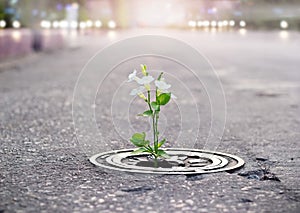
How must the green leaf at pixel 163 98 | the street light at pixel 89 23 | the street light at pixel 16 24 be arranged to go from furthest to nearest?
the street light at pixel 89 23, the street light at pixel 16 24, the green leaf at pixel 163 98

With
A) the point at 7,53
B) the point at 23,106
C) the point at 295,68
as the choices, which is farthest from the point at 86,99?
the point at 7,53

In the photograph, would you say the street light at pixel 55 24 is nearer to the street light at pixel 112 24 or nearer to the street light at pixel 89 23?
the street light at pixel 89 23

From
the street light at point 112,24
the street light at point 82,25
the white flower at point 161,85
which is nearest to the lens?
the white flower at point 161,85

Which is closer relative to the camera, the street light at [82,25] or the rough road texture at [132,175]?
the rough road texture at [132,175]

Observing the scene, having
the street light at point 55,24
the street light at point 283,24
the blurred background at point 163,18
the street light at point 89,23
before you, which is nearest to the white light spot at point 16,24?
the blurred background at point 163,18

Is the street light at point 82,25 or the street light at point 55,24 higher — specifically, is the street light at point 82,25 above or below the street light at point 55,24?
below

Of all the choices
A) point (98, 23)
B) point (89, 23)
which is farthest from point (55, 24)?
point (98, 23)

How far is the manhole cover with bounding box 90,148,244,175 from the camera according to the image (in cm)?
483

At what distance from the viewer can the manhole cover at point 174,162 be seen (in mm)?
4828

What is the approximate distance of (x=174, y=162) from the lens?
202 inches

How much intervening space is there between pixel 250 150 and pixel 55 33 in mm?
28162

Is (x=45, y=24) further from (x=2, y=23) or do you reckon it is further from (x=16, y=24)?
(x=2, y=23)

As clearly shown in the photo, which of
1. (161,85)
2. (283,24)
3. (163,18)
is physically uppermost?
(161,85)

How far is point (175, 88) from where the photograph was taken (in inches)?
488
